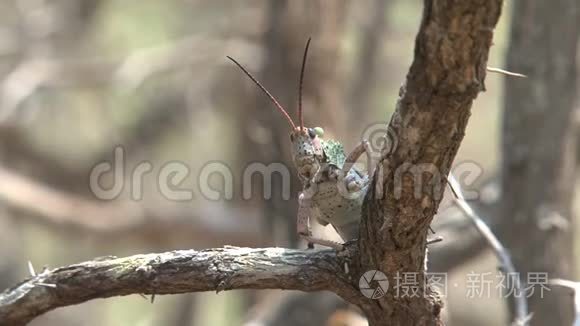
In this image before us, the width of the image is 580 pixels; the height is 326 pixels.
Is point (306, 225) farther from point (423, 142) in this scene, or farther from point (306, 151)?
point (423, 142)

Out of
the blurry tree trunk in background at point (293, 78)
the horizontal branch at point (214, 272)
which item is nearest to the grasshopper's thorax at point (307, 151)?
the horizontal branch at point (214, 272)

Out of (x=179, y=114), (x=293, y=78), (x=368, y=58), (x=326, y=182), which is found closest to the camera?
(x=326, y=182)

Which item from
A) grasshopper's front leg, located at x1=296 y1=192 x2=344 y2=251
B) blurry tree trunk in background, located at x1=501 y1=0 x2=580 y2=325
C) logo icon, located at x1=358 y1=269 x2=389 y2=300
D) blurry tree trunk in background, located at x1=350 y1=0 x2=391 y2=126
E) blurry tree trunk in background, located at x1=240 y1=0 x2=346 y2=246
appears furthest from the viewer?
blurry tree trunk in background, located at x1=350 y1=0 x2=391 y2=126

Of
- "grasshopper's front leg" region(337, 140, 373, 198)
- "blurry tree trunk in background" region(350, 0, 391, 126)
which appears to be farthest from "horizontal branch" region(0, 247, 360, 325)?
"blurry tree trunk in background" region(350, 0, 391, 126)

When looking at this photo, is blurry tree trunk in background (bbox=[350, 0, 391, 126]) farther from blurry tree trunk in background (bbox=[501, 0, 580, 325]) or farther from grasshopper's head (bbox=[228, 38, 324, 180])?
grasshopper's head (bbox=[228, 38, 324, 180])

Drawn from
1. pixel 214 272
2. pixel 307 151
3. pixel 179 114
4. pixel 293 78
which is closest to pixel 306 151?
pixel 307 151

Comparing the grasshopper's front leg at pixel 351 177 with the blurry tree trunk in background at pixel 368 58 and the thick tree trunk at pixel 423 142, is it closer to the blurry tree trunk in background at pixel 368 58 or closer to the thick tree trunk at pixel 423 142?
the thick tree trunk at pixel 423 142
